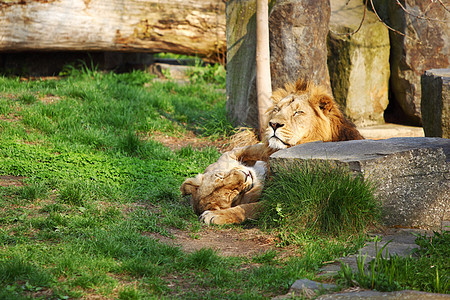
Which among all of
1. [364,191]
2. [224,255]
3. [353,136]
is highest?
[353,136]

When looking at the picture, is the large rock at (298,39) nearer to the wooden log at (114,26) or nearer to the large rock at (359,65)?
the large rock at (359,65)

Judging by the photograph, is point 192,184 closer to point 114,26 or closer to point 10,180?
point 10,180

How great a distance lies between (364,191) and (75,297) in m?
2.58

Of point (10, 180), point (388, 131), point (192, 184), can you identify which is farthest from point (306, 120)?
point (388, 131)

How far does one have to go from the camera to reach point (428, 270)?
3520 millimetres

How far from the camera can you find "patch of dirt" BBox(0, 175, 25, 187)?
576 centimetres

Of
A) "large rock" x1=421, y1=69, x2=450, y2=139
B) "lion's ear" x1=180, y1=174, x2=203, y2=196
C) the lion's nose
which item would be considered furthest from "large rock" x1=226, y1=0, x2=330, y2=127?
"lion's ear" x1=180, y1=174, x2=203, y2=196

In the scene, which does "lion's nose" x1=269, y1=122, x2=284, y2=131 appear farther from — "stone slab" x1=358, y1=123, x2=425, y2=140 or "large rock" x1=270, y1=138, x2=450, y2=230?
"stone slab" x1=358, y1=123, x2=425, y2=140

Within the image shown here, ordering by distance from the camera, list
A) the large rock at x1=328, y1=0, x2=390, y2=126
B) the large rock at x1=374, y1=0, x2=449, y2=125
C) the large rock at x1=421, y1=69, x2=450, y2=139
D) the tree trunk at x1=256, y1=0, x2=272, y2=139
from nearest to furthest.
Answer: the large rock at x1=421, y1=69, x2=450, y2=139
the tree trunk at x1=256, y1=0, x2=272, y2=139
the large rock at x1=374, y1=0, x2=449, y2=125
the large rock at x1=328, y1=0, x2=390, y2=126

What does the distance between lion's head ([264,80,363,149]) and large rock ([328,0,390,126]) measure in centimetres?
353

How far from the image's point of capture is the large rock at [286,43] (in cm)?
762

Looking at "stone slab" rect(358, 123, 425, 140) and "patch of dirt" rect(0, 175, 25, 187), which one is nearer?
"patch of dirt" rect(0, 175, 25, 187)

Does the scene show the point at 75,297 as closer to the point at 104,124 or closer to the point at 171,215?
the point at 171,215

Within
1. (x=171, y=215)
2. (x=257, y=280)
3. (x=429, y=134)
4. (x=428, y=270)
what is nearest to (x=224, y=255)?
(x=257, y=280)
